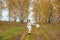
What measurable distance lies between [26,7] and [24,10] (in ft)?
3.25

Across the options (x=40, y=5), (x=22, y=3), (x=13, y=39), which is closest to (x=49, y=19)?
(x=40, y=5)

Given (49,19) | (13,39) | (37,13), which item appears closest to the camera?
(13,39)

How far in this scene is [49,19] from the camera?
59625mm

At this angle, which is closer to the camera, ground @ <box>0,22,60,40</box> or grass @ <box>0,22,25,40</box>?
grass @ <box>0,22,25,40</box>

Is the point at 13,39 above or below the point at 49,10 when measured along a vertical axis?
below

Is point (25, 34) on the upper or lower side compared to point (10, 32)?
lower

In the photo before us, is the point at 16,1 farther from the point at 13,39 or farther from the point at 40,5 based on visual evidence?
the point at 13,39

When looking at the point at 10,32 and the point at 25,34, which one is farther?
the point at 10,32

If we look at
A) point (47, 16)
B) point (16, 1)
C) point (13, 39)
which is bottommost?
point (13, 39)

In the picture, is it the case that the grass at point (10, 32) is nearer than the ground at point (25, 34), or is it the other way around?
the grass at point (10, 32)

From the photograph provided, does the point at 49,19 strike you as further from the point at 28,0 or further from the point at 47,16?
the point at 28,0

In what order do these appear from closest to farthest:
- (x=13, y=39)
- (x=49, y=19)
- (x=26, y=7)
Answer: (x=13, y=39), (x=26, y=7), (x=49, y=19)

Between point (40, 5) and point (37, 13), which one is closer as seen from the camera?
point (40, 5)

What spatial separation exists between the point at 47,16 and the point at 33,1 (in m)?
6.10
